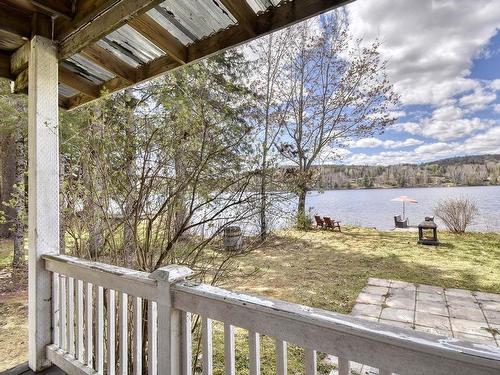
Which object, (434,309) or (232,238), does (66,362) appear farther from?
(434,309)

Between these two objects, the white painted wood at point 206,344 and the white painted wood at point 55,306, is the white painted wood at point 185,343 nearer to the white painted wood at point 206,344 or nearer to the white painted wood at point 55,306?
the white painted wood at point 206,344

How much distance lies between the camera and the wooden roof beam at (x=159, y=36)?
2045 mm

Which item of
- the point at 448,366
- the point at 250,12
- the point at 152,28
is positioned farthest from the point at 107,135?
the point at 448,366

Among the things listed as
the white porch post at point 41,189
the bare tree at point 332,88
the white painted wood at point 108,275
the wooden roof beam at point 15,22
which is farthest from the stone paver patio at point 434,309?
the bare tree at point 332,88

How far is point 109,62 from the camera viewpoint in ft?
8.57

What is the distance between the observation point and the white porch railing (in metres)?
0.76

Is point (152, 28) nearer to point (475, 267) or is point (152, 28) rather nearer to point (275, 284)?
point (275, 284)

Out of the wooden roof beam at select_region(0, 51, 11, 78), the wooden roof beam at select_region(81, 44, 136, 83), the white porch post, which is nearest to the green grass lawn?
the white porch post

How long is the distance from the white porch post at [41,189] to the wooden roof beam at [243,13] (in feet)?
5.19

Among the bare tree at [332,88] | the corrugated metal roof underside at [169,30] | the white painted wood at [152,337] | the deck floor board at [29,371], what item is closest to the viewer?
the white painted wood at [152,337]

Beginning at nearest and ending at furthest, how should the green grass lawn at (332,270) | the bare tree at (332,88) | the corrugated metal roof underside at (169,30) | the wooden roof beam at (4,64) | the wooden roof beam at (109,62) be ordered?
the corrugated metal roof underside at (169,30) → the wooden roof beam at (109,62) → the wooden roof beam at (4,64) → the green grass lawn at (332,270) → the bare tree at (332,88)

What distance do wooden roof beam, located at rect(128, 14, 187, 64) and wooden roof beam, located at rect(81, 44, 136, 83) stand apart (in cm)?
64

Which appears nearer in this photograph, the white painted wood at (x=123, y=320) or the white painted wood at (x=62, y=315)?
the white painted wood at (x=123, y=320)

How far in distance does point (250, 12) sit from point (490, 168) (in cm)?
2137
